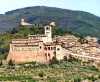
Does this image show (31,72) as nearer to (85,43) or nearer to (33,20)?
(85,43)

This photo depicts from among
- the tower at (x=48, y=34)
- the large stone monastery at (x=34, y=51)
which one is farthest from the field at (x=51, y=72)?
the tower at (x=48, y=34)

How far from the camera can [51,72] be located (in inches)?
3145

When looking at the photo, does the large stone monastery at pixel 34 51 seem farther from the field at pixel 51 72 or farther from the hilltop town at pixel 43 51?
the field at pixel 51 72

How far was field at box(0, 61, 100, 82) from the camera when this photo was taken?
245ft

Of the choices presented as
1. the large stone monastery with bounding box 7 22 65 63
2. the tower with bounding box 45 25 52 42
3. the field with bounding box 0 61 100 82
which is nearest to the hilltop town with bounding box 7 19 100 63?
the large stone monastery with bounding box 7 22 65 63

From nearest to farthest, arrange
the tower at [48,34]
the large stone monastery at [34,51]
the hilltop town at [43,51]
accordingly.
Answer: the large stone monastery at [34,51] < the hilltop town at [43,51] < the tower at [48,34]

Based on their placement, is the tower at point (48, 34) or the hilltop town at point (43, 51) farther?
the tower at point (48, 34)

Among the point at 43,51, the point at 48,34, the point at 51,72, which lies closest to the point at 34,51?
the point at 43,51

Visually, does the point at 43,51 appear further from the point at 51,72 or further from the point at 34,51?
the point at 51,72

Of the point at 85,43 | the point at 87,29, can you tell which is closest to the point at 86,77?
the point at 85,43

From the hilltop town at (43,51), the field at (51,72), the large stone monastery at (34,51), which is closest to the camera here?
the field at (51,72)

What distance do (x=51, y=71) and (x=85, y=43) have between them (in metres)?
17.8

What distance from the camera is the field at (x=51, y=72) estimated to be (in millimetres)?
74688

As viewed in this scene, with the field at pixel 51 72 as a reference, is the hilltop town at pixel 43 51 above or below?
above
